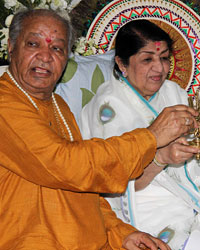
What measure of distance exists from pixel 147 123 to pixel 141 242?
2.26 ft

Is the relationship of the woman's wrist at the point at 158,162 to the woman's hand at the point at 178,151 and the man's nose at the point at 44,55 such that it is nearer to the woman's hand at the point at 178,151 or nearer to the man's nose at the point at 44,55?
the woman's hand at the point at 178,151

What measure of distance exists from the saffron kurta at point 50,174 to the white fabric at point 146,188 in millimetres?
385

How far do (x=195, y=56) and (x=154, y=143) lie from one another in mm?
1514

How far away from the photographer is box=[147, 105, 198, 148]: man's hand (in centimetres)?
181

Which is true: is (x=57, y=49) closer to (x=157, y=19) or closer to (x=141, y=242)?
(x=141, y=242)

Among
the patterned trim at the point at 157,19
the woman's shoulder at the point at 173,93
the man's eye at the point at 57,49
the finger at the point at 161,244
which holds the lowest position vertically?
the finger at the point at 161,244

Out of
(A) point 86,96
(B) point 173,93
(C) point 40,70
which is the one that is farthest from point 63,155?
(B) point 173,93

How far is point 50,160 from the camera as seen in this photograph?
171cm

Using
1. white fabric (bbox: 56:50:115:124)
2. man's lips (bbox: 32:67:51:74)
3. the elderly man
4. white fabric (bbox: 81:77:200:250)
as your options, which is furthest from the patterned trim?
man's lips (bbox: 32:67:51:74)

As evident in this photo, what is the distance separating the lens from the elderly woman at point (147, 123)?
2152 mm

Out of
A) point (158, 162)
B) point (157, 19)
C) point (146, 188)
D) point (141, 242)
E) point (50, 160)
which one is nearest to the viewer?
point (50, 160)

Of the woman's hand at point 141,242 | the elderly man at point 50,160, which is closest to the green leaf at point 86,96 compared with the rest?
the elderly man at point 50,160

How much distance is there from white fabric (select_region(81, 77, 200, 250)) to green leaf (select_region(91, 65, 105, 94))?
74mm

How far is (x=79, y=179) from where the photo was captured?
172 centimetres
